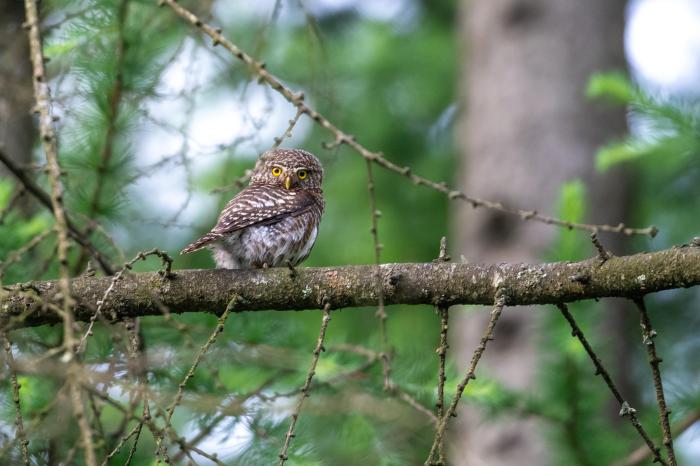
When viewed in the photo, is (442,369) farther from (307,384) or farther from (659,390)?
(659,390)

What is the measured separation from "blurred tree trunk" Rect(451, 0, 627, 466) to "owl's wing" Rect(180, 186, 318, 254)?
2.48 meters

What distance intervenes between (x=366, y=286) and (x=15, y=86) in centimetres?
288

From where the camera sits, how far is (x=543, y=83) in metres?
7.24

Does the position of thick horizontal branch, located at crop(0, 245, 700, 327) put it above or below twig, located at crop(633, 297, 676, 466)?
above

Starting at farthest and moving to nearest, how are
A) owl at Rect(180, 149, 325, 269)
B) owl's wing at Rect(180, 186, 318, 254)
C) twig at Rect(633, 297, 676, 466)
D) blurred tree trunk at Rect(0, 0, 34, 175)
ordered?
blurred tree trunk at Rect(0, 0, 34, 175) < owl at Rect(180, 149, 325, 269) < owl's wing at Rect(180, 186, 318, 254) < twig at Rect(633, 297, 676, 466)

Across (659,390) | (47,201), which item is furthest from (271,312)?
(659,390)

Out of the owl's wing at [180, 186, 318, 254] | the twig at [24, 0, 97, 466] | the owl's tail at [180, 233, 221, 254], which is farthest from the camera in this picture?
the owl's wing at [180, 186, 318, 254]

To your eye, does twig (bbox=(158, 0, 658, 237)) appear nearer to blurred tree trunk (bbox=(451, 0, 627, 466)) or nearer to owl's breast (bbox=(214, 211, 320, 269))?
owl's breast (bbox=(214, 211, 320, 269))

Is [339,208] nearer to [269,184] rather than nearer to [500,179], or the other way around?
[500,179]

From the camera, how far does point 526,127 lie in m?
7.17

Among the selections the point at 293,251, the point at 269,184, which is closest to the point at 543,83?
the point at 269,184

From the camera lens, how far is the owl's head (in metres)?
5.20

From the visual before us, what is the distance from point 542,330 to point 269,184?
2.10 metres

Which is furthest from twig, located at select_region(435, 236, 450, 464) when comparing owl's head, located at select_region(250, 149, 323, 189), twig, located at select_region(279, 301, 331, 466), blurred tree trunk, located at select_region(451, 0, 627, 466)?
blurred tree trunk, located at select_region(451, 0, 627, 466)
